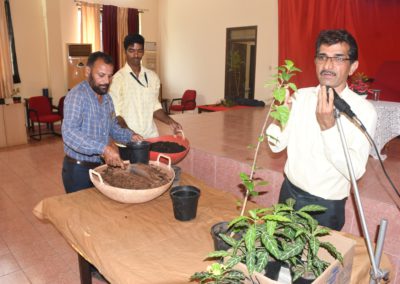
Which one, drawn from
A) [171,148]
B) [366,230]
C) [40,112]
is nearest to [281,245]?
[366,230]

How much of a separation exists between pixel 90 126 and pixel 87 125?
2cm

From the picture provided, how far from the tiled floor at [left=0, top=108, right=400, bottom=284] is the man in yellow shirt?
48 cm

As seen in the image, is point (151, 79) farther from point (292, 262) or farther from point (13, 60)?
point (13, 60)

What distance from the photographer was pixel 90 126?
182cm

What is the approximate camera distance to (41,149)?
558 cm

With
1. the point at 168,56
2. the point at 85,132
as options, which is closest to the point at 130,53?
the point at 85,132

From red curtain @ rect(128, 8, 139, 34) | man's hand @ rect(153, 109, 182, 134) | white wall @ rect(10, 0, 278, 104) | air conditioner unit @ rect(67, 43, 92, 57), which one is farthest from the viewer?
red curtain @ rect(128, 8, 139, 34)

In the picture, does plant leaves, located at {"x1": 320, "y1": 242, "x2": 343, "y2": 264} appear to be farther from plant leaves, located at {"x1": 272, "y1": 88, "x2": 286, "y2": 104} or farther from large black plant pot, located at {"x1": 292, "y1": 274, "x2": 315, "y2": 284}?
plant leaves, located at {"x1": 272, "y1": 88, "x2": 286, "y2": 104}

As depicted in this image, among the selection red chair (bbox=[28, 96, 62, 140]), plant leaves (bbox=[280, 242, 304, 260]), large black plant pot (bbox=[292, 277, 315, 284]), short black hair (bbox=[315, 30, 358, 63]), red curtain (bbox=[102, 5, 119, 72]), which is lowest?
red chair (bbox=[28, 96, 62, 140])

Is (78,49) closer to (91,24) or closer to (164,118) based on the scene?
(91,24)

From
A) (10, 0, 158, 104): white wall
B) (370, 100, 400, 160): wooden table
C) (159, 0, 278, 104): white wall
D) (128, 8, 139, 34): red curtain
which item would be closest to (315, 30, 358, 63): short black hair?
(370, 100, 400, 160): wooden table

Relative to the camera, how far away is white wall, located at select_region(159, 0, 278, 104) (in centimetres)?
612

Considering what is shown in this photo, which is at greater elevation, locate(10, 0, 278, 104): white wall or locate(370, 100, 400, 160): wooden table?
locate(10, 0, 278, 104): white wall

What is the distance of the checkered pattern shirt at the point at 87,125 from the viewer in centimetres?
167
